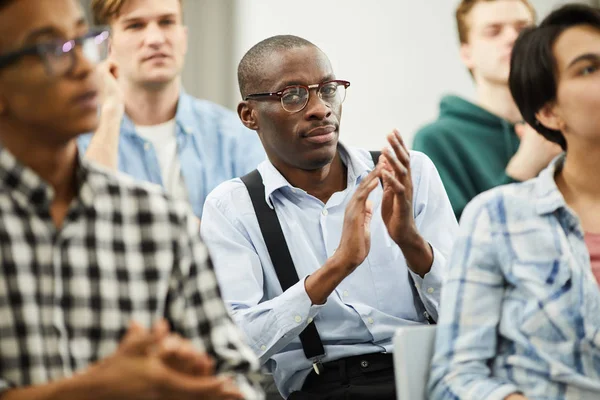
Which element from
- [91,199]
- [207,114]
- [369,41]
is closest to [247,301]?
[91,199]

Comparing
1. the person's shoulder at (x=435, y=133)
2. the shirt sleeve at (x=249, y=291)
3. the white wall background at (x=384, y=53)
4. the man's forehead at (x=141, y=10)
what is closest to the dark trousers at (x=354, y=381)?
the shirt sleeve at (x=249, y=291)

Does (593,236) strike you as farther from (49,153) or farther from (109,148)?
(109,148)

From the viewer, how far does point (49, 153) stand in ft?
4.25

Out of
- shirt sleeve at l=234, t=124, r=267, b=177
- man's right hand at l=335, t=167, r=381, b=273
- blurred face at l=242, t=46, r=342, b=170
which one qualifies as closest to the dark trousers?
man's right hand at l=335, t=167, r=381, b=273

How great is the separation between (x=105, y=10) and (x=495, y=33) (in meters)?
1.40

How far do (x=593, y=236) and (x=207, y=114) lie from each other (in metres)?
1.66

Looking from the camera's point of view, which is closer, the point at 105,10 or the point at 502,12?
the point at 105,10

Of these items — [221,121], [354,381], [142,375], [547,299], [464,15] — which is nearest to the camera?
[142,375]

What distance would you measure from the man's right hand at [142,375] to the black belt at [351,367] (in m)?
0.87

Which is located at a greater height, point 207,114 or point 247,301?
point 207,114

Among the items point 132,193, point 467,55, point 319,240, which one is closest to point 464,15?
point 467,55

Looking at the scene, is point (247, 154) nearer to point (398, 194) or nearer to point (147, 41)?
point (147, 41)

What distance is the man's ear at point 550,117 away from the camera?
172cm

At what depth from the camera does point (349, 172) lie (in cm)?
219
